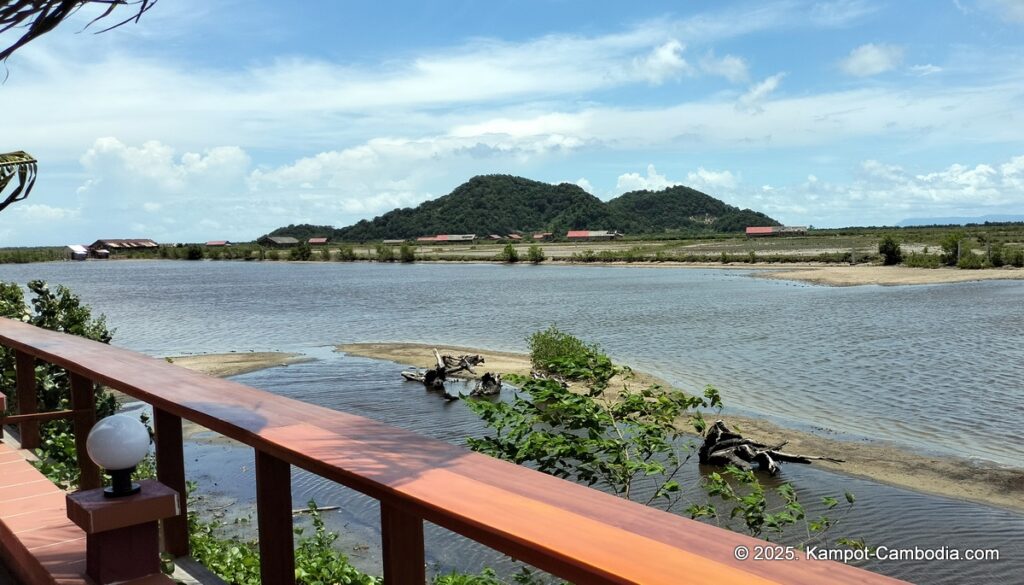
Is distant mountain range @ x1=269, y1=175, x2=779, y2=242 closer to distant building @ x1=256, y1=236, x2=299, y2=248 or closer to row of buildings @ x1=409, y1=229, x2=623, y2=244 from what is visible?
row of buildings @ x1=409, y1=229, x2=623, y2=244

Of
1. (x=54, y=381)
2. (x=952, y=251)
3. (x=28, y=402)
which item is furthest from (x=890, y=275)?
(x=28, y=402)

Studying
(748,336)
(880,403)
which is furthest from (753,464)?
(748,336)

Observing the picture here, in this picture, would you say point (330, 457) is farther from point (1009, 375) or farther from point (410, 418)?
point (1009, 375)

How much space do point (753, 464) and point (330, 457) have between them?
31.5 ft

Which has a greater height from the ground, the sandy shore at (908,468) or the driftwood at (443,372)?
the driftwood at (443,372)

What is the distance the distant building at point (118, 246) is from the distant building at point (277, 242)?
2035cm

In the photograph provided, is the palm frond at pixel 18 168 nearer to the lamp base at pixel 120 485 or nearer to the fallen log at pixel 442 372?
the lamp base at pixel 120 485

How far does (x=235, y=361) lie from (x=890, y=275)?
39501 millimetres

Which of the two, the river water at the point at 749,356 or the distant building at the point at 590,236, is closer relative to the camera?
the river water at the point at 749,356

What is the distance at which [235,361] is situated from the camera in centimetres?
2092

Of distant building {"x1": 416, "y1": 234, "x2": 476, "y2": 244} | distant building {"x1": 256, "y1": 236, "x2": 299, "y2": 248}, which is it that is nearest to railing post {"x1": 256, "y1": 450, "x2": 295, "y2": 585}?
distant building {"x1": 416, "y1": 234, "x2": 476, "y2": 244}

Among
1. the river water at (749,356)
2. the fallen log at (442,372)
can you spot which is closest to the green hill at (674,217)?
the river water at (749,356)

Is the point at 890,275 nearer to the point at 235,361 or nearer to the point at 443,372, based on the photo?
the point at 443,372

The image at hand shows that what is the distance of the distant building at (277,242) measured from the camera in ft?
529
